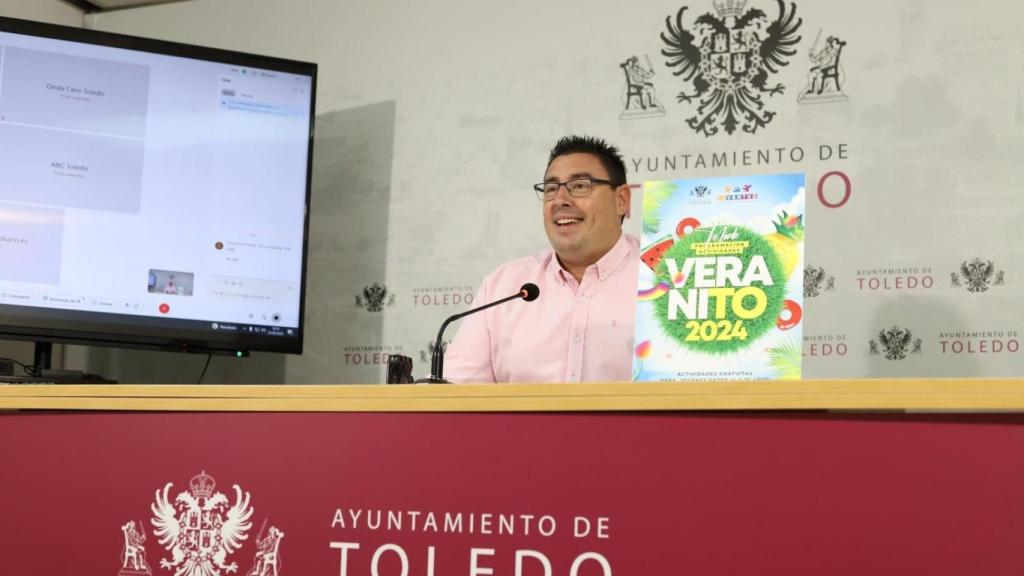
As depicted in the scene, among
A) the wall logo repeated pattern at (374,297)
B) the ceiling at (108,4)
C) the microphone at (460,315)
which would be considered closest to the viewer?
the microphone at (460,315)

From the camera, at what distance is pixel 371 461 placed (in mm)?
1618

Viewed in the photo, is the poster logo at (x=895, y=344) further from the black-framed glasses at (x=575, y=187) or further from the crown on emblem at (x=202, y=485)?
the crown on emblem at (x=202, y=485)

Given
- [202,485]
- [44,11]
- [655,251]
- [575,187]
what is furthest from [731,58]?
[44,11]

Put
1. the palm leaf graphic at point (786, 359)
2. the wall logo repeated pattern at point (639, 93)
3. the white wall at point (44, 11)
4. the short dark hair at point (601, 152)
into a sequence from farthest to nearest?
the white wall at point (44, 11) < the wall logo repeated pattern at point (639, 93) < the short dark hair at point (601, 152) < the palm leaf graphic at point (786, 359)

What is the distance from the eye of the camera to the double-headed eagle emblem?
3137 millimetres

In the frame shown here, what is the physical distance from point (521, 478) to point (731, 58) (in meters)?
1.95

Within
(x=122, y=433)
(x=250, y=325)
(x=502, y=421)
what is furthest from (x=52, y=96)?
(x=502, y=421)

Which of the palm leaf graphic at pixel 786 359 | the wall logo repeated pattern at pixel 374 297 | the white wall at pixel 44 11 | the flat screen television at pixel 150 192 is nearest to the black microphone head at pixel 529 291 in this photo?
the palm leaf graphic at pixel 786 359

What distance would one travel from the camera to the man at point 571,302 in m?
2.92

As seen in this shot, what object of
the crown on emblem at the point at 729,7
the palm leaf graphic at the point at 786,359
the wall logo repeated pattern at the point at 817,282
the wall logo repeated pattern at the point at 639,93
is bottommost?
the palm leaf graphic at the point at 786,359

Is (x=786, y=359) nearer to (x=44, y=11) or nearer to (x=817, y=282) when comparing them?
(x=817, y=282)

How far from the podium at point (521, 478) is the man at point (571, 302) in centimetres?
130

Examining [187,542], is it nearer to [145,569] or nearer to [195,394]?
[145,569]

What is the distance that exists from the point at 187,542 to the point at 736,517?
0.77 m
